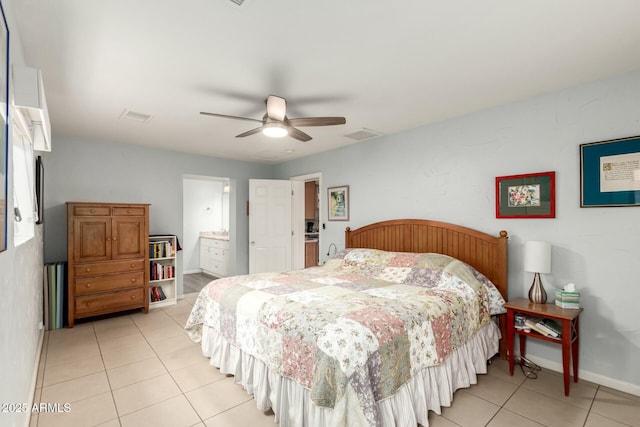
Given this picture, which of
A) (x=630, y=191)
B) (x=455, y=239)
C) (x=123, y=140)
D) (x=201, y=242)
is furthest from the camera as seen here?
(x=201, y=242)

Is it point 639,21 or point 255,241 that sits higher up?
point 639,21

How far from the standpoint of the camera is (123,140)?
173 inches

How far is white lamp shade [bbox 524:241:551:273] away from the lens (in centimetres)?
259

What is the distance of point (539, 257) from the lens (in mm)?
2596

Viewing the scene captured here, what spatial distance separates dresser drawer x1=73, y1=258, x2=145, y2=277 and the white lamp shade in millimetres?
4628

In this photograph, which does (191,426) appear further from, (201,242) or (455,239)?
(201,242)

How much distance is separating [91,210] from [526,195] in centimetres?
498

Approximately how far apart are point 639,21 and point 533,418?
255 centimetres

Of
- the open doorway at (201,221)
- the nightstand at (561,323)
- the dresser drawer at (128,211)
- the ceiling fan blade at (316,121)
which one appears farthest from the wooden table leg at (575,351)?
the open doorway at (201,221)

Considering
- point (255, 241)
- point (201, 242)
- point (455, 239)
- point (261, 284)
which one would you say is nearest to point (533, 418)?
point (455, 239)

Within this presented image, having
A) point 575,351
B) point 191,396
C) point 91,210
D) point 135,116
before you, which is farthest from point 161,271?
point 575,351

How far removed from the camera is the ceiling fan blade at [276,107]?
8.39 ft

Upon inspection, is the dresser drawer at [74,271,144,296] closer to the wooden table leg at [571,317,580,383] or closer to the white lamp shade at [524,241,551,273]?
the white lamp shade at [524,241,551,273]

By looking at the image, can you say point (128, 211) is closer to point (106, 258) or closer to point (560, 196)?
point (106, 258)
